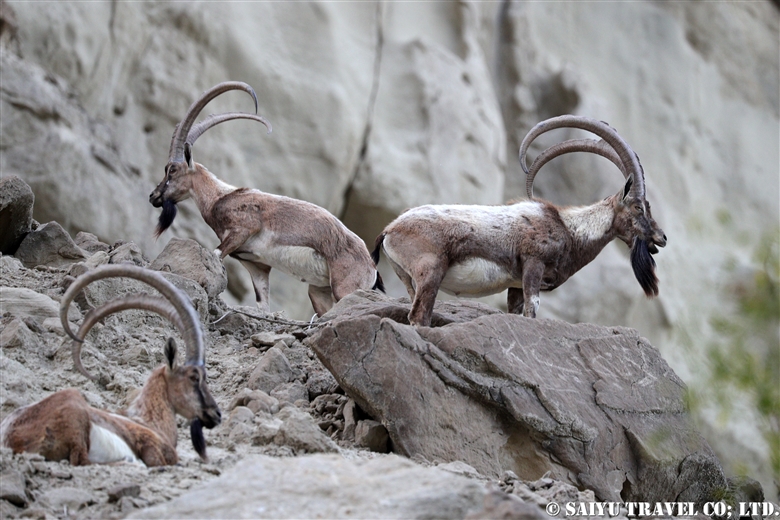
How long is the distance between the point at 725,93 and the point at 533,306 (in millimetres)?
15650

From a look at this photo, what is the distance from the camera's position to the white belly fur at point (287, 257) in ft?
30.6

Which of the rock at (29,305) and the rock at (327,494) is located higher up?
the rock at (29,305)

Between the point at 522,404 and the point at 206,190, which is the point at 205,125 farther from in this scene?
the point at 522,404

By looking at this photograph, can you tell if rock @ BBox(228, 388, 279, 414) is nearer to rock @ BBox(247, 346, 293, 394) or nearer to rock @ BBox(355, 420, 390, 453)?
rock @ BBox(247, 346, 293, 394)

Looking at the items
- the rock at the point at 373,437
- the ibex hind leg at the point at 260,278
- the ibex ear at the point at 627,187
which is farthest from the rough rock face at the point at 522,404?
the ibex hind leg at the point at 260,278

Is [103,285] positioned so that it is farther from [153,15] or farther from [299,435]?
[153,15]

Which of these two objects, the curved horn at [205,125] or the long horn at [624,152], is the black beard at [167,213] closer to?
the curved horn at [205,125]

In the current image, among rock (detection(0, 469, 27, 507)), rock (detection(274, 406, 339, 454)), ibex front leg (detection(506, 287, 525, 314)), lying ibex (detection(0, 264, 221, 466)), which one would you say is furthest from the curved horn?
rock (detection(0, 469, 27, 507))

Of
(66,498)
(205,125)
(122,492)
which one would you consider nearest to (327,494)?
(122,492)

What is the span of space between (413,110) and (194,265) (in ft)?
30.8

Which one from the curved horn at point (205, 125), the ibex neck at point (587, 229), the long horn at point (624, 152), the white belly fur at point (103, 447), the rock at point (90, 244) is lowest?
the white belly fur at point (103, 447)

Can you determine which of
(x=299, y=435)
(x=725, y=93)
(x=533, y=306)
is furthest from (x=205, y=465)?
(x=725, y=93)

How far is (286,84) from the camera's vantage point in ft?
51.5

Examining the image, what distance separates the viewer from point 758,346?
14.5ft
